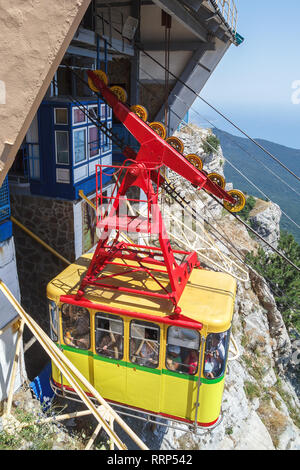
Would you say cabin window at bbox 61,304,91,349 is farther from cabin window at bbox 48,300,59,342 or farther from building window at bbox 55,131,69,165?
building window at bbox 55,131,69,165

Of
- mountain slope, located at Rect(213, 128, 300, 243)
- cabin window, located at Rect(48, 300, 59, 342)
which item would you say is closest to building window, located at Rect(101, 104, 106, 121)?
cabin window, located at Rect(48, 300, 59, 342)

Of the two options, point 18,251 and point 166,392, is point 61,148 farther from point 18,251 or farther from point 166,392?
point 166,392

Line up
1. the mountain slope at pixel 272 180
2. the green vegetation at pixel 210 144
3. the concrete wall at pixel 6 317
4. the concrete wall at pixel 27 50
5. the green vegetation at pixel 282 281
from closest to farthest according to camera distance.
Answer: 1. the concrete wall at pixel 27 50
2. the concrete wall at pixel 6 317
3. the green vegetation at pixel 282 281
4. the green vegetation at pixel 210 144
5. the mountain slope at pixel 272 180

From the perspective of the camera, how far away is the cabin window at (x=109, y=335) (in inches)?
275

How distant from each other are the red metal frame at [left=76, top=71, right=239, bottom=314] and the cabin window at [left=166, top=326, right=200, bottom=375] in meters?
0.45

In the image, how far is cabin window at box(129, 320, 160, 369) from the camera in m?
6.77

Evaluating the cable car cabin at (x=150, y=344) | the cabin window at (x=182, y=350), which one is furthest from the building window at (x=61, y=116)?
the cabin window at (x=182, y=350)

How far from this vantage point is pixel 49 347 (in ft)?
22.9

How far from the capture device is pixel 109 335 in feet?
23.4

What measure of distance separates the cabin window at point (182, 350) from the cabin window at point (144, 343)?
24 cm

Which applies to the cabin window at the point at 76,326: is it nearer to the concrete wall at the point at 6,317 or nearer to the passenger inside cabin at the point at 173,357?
the passenger inside cabin at the point at 173,357

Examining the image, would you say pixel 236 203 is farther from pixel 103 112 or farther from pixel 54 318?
pixel 103 112

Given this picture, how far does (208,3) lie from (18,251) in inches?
368
